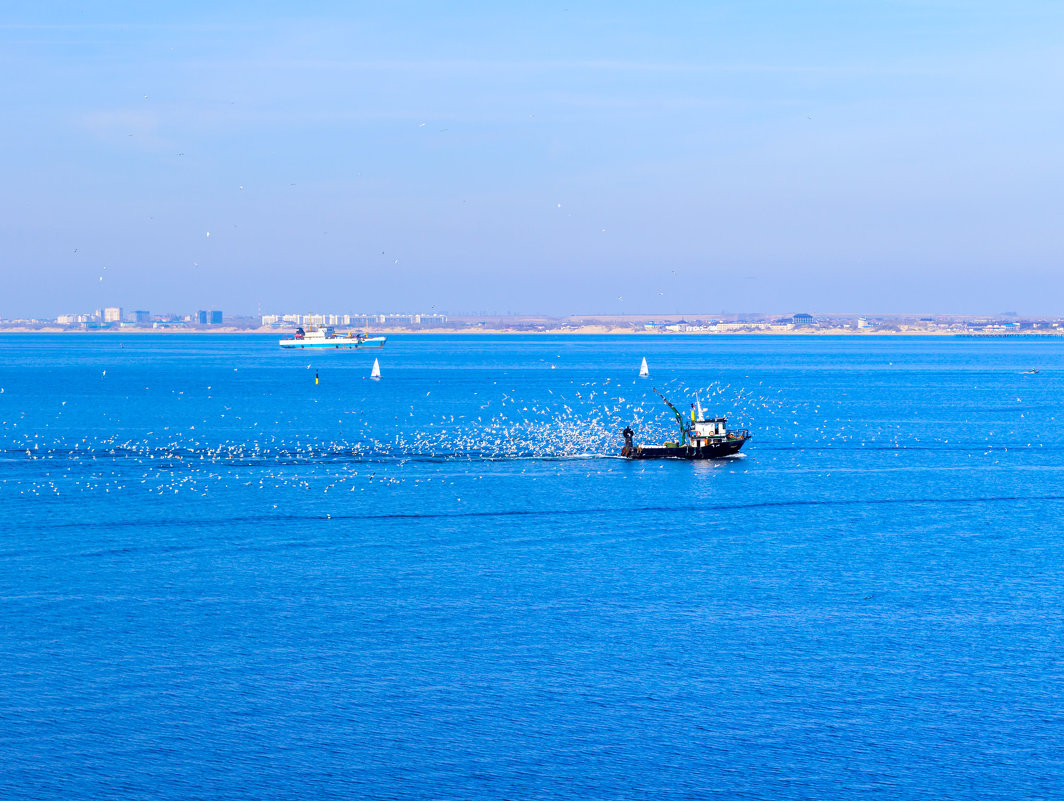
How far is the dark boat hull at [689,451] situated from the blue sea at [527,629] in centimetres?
353

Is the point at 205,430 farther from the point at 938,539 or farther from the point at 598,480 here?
the point at 938,539

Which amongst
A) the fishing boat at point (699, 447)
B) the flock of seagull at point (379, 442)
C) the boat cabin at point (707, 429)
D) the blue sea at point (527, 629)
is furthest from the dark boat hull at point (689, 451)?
the flock of seagull at point (379, 442)

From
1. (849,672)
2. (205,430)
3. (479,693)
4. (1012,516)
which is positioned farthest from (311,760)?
(205,430)

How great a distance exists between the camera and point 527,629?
43.5 meters

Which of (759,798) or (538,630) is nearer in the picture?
(759,798)

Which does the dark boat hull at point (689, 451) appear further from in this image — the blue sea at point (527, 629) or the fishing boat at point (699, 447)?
the blue sea at point (527, 629)

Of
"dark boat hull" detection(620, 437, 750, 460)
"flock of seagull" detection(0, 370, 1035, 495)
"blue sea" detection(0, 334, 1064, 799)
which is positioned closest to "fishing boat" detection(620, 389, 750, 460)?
"dark boat hull" detection(620, 437, 750, 460)

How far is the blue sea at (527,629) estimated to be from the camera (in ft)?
A: 102

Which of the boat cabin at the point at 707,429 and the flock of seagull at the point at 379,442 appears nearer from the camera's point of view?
the flock of seagull at the point at 379,442

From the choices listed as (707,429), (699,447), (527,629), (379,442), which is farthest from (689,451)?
(527,629)

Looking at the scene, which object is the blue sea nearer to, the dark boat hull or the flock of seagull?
the flock of seagull

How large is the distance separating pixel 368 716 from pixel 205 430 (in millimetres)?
86375

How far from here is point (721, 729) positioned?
33.6 m

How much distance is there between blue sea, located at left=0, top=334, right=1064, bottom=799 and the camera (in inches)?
1230
